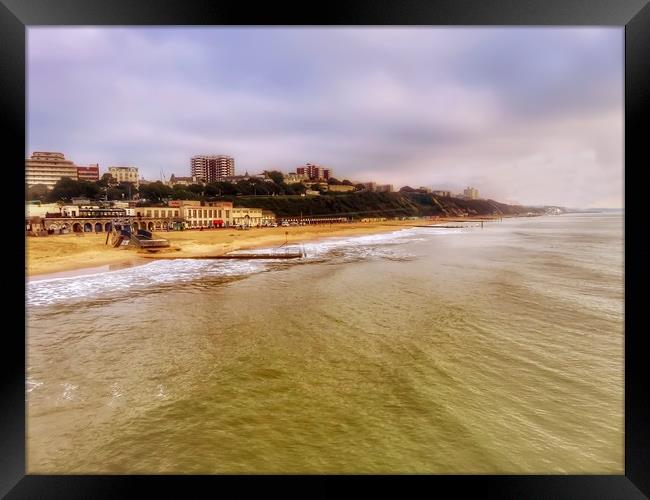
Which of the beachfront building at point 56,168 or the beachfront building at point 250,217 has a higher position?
the beachfront building at point 56,168

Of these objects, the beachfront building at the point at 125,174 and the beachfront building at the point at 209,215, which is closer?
the beachfront building at the point at 125,174

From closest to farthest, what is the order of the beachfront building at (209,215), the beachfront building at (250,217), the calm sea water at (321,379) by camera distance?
the calm sea water at (321,379)
the beachfront building at (209,215)
the beachfront building at (250,217)

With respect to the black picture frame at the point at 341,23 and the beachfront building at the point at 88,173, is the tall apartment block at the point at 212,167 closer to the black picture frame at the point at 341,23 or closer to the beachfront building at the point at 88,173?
the beachfront building at the point at 88,173

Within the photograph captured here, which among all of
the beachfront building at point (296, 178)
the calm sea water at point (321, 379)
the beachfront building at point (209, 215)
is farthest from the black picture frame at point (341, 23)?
the beachfront building at point (296, 178)

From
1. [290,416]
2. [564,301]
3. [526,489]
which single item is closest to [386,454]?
[290,416]

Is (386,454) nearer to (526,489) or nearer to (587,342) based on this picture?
(526,489)

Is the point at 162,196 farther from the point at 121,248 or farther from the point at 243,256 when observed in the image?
the point at 243,256

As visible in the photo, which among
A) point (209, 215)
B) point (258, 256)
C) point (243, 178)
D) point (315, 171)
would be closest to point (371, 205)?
point (315, 171)

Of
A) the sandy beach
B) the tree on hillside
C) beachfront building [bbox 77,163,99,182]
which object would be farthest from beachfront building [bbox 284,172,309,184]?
beachfront building [bbox 77,163,99,182]

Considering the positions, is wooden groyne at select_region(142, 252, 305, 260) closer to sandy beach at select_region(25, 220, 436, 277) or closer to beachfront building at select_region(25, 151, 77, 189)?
sandy beach at select_region(25, 220, 436, 277)
